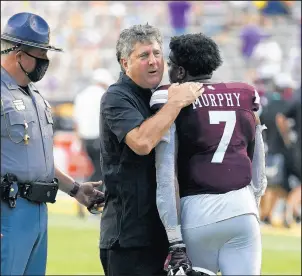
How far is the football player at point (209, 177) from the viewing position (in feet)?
17.4

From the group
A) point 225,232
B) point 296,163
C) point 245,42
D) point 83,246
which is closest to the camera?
point 225,232

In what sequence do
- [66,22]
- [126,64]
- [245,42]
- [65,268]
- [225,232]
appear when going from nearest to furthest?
[225,232], [126,64], [65,268], [245,42], [66,22]

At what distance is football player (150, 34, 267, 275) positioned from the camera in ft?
17.4

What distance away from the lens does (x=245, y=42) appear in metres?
23.7

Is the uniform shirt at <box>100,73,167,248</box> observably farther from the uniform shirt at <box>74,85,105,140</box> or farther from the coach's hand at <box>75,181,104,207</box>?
the uniform shirt at <box>74,85,105,140</box>

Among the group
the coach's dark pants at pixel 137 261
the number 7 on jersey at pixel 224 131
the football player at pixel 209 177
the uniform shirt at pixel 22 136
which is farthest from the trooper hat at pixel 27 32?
the coach's dark pants at pixel 137 261

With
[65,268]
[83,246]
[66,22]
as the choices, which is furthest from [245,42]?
[65,268]

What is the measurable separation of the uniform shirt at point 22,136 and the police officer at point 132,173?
1.22ft

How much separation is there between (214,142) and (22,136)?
1.15 metres

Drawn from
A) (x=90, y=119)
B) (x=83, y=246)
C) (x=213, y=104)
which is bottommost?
(x=83, y=246)

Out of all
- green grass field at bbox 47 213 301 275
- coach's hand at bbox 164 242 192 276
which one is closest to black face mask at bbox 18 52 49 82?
coach's hand at bbox 164 242 192 276

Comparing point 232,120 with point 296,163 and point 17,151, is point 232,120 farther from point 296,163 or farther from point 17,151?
point 296,163

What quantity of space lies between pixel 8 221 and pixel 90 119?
10.2 meters

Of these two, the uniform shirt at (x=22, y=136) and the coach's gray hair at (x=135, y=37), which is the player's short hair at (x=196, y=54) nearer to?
the coach's gray hair at (x=135, y=37)
